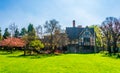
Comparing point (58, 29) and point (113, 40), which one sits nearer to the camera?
point (58, 29)

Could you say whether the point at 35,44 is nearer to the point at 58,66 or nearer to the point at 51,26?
the point at 51,26

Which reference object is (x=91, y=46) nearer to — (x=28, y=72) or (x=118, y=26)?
(x=118, y=26)

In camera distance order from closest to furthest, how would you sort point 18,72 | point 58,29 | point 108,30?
1. point 18,72
2. point 58,29
3. point 108,30

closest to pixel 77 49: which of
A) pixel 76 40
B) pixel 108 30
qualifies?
pixel 76 40

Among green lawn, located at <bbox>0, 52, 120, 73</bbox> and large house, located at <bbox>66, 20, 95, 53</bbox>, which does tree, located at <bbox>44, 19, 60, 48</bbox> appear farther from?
green lawn, located at <bbox>0, 52, 120, 73</bbox>

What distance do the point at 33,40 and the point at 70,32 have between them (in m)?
24.5

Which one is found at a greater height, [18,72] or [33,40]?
[33,40]

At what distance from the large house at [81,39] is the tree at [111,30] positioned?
5.97m

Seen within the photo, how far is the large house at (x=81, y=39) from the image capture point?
8425cm

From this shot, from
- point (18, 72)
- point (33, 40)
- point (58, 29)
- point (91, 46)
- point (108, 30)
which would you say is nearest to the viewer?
point (18, 72)

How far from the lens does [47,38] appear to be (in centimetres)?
7312

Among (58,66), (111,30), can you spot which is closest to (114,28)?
(111,30)

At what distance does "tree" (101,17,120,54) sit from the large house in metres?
5.97

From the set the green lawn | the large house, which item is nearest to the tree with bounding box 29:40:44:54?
the large house
